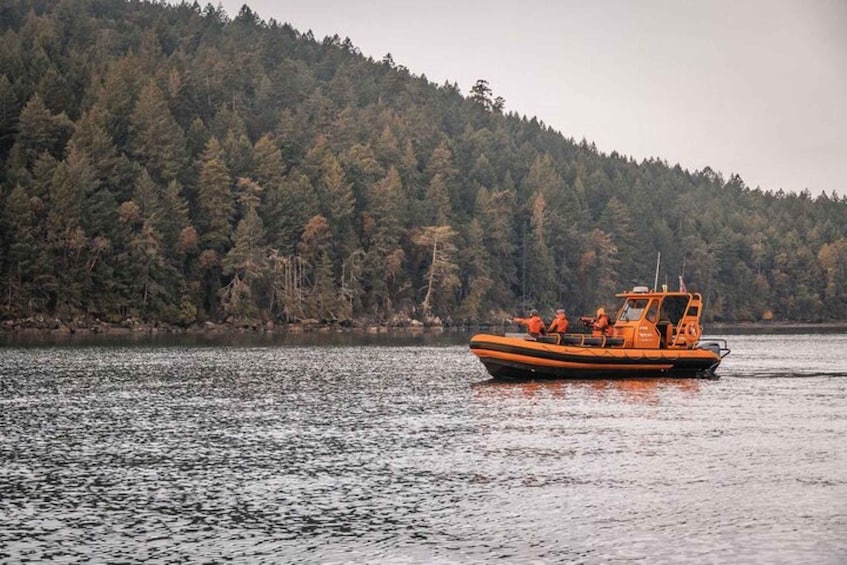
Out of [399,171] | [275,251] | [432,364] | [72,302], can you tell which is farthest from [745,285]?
Answer: [432,364]

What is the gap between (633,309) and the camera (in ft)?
150

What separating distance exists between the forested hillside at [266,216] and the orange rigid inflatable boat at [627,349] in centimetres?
6481

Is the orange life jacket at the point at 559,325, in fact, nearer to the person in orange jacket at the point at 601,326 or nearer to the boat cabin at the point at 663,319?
the person in orange jacket at the point at 601,326

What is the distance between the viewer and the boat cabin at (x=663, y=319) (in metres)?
44.9

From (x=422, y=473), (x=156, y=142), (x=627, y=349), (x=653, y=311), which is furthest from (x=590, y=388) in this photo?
(x=156, y=142)

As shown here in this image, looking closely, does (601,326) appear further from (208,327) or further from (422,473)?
(208,327)

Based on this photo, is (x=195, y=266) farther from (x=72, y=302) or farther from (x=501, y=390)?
(x=501, y=390)

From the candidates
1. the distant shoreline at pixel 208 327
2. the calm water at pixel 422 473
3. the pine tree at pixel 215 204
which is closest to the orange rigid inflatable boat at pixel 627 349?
the calm water at pixel 422 473

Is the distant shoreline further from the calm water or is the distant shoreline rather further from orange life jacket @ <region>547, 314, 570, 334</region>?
orange life jacket @ <region>547, 314, 570, 334</region>

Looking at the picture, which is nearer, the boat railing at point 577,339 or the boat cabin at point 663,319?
the boat railing at point 577,339

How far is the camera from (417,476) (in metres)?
20.4

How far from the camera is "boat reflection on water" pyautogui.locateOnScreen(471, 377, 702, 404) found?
37344mm

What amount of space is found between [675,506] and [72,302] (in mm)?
87704

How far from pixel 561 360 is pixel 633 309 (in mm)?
5914
